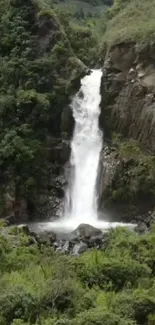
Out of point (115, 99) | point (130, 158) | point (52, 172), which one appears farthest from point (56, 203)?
point (115, 99)

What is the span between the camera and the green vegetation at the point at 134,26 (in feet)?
121

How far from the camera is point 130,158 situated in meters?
34.1

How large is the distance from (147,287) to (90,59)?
30301 millimetres

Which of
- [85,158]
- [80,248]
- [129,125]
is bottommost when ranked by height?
[80,248]

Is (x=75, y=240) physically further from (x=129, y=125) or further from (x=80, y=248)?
(x=129, y=125)

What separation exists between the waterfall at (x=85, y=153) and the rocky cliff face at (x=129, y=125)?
0.89 meters

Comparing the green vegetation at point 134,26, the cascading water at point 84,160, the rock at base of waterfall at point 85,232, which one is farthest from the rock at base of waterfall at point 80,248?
the green vegetation at point 134,26

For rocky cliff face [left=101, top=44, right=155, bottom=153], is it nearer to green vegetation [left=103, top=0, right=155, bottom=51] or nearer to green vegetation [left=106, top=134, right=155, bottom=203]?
green vegetation [left=103, top=0, right=155, bottom=51]

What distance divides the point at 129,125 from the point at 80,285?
20.9 metres

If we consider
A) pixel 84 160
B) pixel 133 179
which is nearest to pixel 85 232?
pixel 133 179

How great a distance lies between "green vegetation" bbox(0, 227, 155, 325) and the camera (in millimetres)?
13977

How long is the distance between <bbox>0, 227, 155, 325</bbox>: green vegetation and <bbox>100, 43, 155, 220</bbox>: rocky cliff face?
11.8 m

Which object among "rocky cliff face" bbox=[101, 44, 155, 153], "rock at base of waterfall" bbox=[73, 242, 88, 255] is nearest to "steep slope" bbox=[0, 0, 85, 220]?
"rocky cliff face" bbox=[101, 44, 155, 153]

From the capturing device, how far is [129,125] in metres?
36.2
